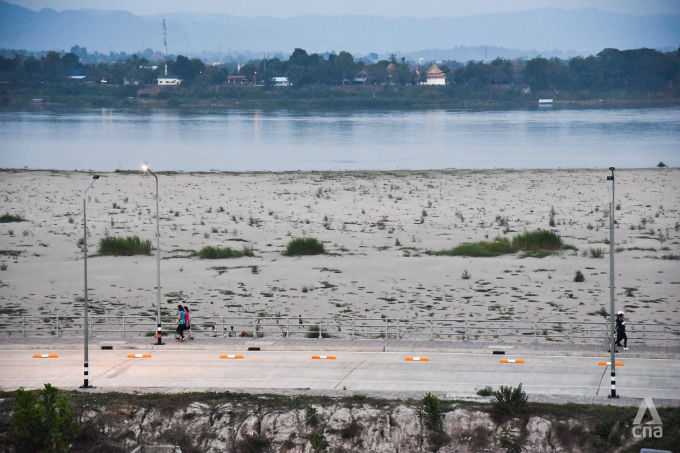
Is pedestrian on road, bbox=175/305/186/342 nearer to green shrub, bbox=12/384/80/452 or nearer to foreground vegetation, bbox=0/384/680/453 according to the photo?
foreground vegetation, bbox=0/384/680/453

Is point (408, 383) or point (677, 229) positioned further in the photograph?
point (677, 229)

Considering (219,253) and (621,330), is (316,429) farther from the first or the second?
(219,253)

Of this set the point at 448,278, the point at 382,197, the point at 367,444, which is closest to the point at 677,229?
the point at 448,278

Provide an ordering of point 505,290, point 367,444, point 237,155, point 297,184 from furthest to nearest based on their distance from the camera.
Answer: point 237,155, point 297,184, point 505,290, point 367,444

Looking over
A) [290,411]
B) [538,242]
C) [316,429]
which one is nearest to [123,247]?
[538,242]

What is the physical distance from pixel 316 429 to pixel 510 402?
5.19 metres

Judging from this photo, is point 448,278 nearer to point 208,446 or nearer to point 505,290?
point 505,290

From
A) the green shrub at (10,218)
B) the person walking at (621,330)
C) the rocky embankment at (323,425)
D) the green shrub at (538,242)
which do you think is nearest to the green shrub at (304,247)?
the green shrub at (538,242)

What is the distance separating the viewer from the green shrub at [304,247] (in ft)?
163

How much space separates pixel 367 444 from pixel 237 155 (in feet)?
347

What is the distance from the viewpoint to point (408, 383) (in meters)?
25.2

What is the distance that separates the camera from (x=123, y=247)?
50.1 meters

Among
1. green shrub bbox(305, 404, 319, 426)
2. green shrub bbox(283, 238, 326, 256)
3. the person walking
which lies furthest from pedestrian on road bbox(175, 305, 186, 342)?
green shrub bbox(283, 238, 326, 256)

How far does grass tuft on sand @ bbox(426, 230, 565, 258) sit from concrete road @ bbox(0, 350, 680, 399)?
21.5m
